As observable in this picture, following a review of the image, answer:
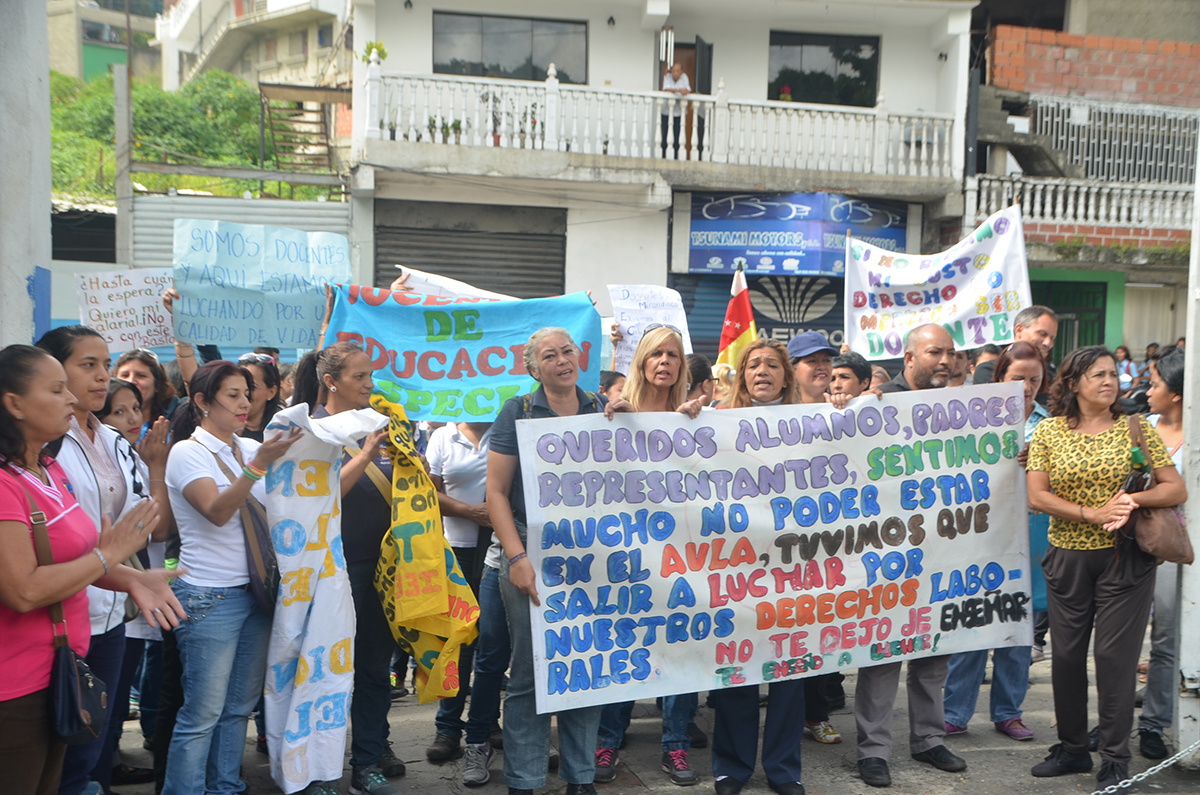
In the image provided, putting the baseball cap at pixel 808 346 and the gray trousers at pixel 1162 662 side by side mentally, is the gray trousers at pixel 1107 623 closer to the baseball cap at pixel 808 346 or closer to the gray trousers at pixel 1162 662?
the gray trousers at pixel 1162 662

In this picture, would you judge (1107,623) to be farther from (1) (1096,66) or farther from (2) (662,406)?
(1) (1096,66)

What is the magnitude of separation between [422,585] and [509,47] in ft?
42.8

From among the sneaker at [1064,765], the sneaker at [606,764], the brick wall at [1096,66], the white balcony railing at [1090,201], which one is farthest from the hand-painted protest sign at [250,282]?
the brick wall at [1096,66]

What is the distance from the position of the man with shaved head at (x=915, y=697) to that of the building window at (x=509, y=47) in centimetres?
1159

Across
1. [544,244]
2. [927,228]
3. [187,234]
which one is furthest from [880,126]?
[187,234]

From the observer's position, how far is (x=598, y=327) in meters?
5.27

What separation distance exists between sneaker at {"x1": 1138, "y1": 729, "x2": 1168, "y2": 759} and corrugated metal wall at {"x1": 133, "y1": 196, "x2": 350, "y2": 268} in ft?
41.2

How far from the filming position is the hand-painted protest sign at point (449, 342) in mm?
5094

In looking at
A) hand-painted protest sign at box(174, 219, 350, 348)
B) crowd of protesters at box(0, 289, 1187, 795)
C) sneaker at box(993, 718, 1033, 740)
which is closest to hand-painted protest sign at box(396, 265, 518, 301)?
hand-painted protest sign at box(174, 219, 350, 348)

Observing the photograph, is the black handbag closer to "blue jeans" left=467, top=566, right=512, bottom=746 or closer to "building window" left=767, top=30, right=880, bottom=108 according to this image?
"blue jeans" left=467, top=566, right=512, bottom=746

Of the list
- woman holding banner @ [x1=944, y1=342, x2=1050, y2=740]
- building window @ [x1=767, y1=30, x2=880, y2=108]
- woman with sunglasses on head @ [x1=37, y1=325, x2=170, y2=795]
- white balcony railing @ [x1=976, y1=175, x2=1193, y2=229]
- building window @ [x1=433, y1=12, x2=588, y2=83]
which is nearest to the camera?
woman with sunglasses on head @ [x1=37, y1=325, x2=170, y2=795]

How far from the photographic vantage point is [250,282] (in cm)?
741

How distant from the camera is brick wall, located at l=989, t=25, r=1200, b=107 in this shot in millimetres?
16953

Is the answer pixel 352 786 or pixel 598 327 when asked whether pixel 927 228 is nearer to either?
pixel 598 327
